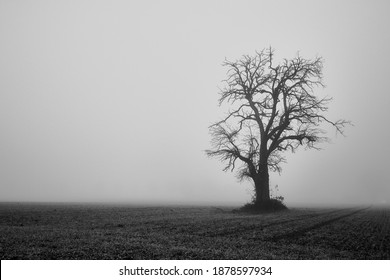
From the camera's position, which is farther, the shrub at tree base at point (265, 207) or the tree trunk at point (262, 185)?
the tree trunk at point (262, 185)

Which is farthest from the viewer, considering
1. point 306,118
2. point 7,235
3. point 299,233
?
point 306,118

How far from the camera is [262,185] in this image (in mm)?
36188

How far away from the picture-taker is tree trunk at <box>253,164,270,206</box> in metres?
36.1

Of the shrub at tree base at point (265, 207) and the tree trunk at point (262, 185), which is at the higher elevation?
the tree trunk at point (262, 185)

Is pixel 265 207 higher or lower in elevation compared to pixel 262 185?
lower

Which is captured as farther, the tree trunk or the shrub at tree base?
the tree trunk

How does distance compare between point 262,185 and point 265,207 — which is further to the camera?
point 262,185

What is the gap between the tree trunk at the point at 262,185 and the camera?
118 ft

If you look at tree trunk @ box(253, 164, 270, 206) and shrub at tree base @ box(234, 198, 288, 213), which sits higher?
tree trunk @ box(253, 164, 270, 206)
